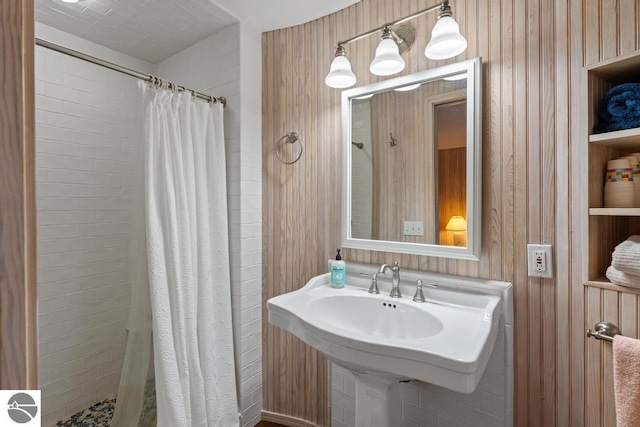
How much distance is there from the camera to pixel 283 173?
74.6 inches

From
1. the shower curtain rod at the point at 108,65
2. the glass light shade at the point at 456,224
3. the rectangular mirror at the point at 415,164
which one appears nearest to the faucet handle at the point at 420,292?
the rectangular mirror at the point at 415,164

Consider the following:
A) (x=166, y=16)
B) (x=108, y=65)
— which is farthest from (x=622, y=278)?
(x=166, y=16)

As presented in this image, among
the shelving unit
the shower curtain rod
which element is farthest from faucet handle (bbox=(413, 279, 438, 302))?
the shower curtain rod

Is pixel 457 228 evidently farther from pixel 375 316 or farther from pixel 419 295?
pixel 375 316

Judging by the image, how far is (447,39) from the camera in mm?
1189

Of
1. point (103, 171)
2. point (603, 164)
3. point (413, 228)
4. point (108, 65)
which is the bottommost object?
point (413, 228)

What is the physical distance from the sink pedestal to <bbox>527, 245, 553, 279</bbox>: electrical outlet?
0.66m

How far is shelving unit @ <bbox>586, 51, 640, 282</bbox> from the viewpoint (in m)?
0.97

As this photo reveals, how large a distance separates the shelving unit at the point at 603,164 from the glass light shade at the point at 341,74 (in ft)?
2.98

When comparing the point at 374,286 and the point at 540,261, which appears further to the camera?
the point at 374,286

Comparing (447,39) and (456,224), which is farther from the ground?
(447,39)

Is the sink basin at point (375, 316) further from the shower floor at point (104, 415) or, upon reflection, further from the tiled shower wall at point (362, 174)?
the shower floor at point (104, 415)

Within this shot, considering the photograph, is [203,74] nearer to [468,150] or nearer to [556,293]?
[468,150]

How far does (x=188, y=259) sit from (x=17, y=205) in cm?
132
